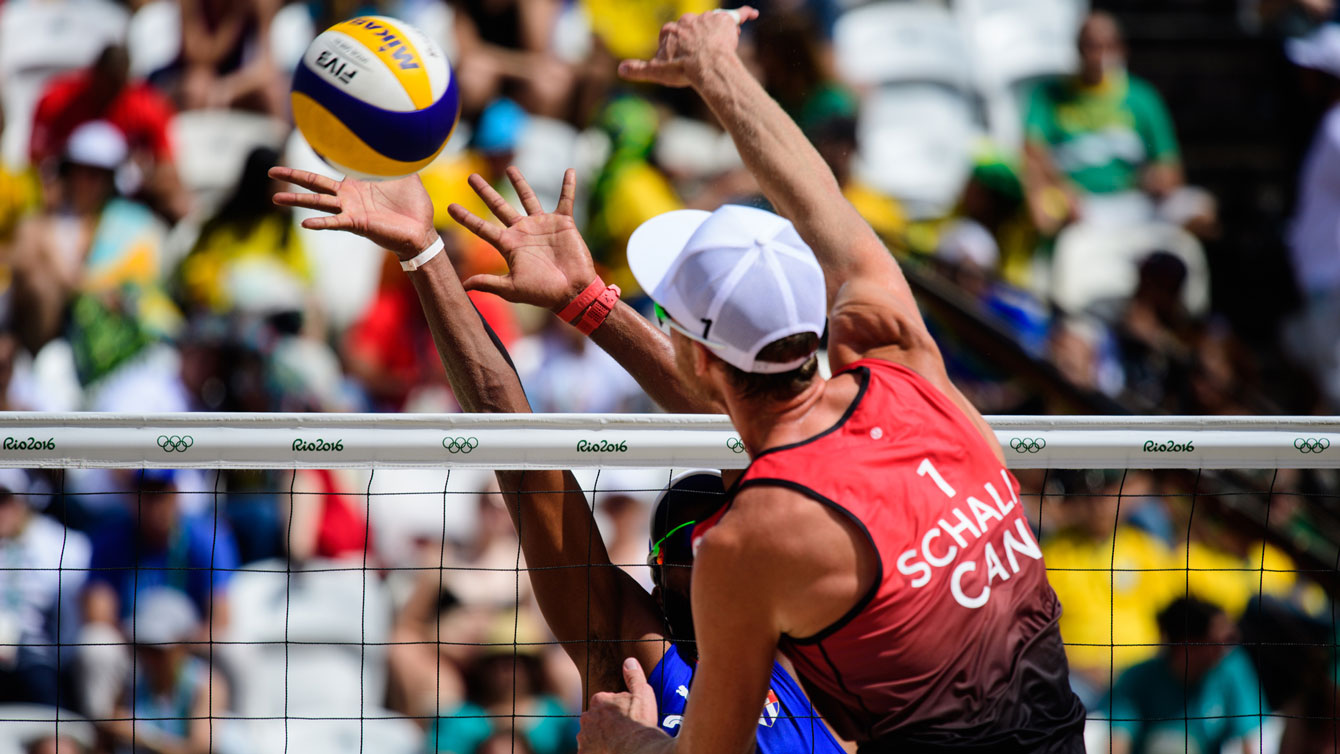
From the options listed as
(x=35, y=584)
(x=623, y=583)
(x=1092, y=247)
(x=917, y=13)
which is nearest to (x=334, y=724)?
(x=35, y=584)

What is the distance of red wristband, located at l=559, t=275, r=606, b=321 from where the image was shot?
3.19 metres

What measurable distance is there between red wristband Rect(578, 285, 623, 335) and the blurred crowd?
192 centimetres

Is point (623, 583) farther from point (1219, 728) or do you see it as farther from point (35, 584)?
point (35, 584)

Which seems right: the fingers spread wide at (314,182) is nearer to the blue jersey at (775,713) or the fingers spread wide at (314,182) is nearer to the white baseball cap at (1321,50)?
the blue jersey at (775,713)

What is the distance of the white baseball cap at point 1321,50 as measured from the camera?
6.46 metres

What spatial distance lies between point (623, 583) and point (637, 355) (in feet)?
1.91

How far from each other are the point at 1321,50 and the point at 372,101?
5.24 m

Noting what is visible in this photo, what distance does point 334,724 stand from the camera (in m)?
5.11

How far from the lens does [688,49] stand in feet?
8.95

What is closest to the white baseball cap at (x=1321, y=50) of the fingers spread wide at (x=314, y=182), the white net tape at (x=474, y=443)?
the white net tape at (x=474, y=443)

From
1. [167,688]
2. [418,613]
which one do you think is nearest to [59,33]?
[167,688]

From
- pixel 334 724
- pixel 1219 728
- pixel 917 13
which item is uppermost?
pixel 917 13

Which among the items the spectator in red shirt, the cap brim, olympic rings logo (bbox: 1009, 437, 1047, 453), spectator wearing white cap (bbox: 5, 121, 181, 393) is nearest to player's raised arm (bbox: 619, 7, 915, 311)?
the cap brim

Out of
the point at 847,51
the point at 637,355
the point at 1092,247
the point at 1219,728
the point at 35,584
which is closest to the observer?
the point at 637,355
